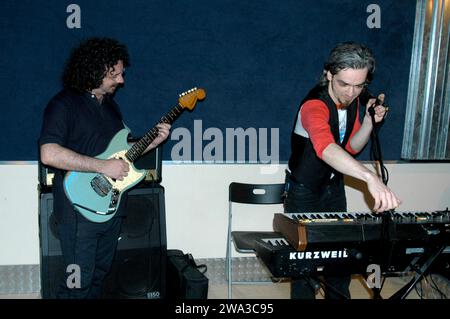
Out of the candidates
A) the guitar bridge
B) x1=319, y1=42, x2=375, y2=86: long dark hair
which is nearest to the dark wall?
the guitar bridge

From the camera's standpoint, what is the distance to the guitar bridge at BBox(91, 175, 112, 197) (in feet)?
8.59

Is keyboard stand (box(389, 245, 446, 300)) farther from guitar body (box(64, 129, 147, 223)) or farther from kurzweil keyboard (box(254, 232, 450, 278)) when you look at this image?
guitar body (box(64, 129, 147, 223))

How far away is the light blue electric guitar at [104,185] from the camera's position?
2.55 meters

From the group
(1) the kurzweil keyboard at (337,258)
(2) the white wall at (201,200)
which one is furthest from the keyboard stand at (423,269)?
(2) the white wall at (201,200)

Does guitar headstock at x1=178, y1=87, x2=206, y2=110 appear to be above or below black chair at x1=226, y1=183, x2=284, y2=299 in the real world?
above

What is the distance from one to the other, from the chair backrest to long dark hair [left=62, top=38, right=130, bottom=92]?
116cm

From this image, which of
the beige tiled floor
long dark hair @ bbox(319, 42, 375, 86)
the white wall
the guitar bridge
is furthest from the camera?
the beige tiled floor

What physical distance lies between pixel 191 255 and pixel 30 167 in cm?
125

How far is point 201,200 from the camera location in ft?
11.8

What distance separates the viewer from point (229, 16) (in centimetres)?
343

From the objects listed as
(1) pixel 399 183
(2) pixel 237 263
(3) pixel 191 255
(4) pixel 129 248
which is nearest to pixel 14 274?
(4) pixel 129 248

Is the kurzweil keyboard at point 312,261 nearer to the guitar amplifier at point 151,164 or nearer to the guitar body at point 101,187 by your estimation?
the guitar body at point 101,187

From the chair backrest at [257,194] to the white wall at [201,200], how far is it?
25 cm
